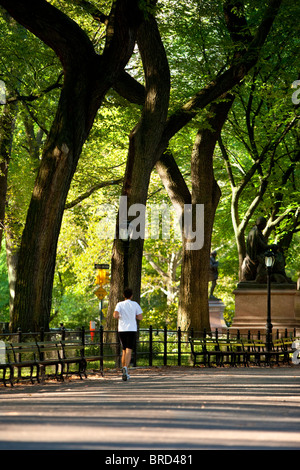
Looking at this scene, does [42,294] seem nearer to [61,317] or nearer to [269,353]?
[269,353]

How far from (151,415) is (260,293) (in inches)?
813

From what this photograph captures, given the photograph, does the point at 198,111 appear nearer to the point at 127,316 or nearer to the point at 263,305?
the point at 127,316

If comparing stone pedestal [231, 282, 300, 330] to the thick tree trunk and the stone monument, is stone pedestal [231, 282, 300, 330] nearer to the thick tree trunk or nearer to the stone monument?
the stone monument

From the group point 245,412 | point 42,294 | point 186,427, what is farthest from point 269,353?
point 186,427

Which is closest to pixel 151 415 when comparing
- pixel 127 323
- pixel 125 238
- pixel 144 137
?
pixel 127 323

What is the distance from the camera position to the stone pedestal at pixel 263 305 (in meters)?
30.0

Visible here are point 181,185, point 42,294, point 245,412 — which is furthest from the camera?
point 181,185

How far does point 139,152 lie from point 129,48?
3.50 meters

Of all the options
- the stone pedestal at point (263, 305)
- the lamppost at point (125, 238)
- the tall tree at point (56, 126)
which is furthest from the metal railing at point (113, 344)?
the stone pedestal at point (263, 305)

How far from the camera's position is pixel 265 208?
1400 inches

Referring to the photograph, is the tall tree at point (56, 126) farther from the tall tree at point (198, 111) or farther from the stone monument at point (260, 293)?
the stone monument at point (260, 293)

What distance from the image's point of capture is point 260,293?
2995 cm

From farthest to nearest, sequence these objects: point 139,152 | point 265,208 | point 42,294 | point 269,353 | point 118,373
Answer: point 265,208 < point 269,353 < point 139,152 < point 118,373 < point 42,294

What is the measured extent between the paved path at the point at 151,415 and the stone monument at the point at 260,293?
13609 mm
